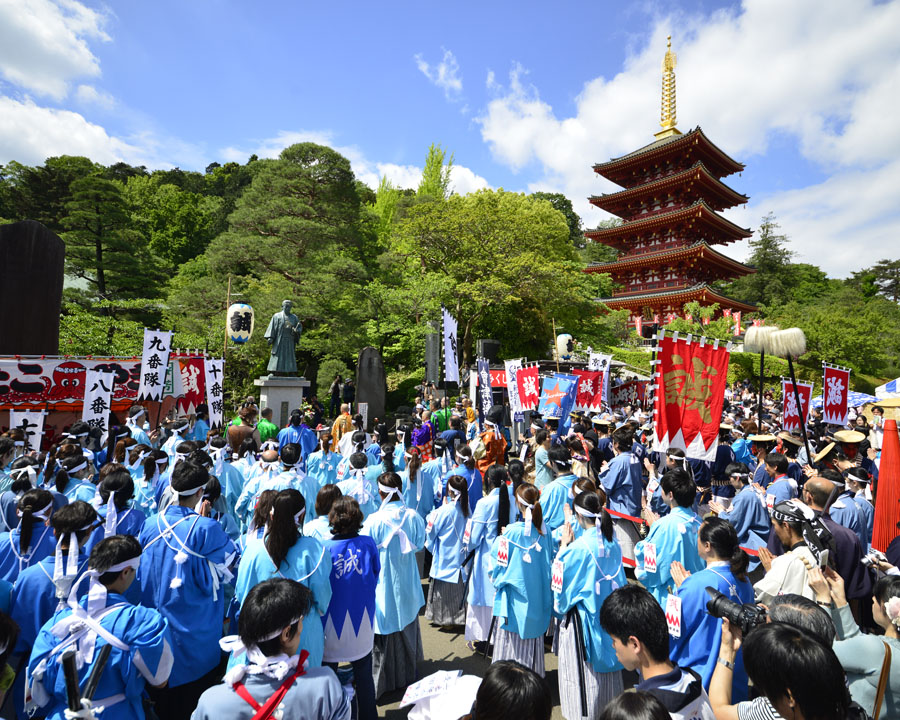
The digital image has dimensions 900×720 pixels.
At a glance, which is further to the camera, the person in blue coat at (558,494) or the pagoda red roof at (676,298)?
the pagoda red roof at (676,298)

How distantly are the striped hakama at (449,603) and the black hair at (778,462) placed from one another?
351cm

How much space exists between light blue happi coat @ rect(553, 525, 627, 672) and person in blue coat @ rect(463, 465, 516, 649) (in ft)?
3.69

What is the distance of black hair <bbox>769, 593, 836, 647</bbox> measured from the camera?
6.17 ft

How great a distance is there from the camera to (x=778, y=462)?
5203 millimetres

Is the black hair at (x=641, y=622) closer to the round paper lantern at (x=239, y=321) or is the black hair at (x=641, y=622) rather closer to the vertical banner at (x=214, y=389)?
the vertical banner at (x=214, y=389)

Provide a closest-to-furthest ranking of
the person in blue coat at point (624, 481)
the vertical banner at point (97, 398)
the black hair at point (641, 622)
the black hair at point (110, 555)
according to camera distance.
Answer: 1. the black hair at point (641, 622)
2. the black hair at point (110, 555)
3. the person in blue coat at point (624, 481)
4. the vertical banner at point (97, 398)

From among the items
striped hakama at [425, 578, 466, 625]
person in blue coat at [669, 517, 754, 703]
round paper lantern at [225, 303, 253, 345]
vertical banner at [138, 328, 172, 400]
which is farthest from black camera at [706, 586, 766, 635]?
round paper lantern at [225, 303, 253, 345]

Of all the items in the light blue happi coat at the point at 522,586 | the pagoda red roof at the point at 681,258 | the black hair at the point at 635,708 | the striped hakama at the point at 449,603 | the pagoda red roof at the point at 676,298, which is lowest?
the striped hakama at the point at 449,603

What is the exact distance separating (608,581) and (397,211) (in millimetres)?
25595

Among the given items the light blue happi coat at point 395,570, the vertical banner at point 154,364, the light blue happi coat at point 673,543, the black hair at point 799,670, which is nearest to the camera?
the black hair at point 799,670

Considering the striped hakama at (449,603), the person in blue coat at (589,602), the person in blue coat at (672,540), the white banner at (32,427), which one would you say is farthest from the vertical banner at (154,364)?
the person in blue coat at (672,540)

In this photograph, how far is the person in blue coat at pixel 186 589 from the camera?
2807 mm

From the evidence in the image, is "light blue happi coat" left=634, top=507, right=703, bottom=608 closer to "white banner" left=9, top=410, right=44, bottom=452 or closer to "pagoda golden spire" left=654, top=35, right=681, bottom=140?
"white banner" left=9, top=410, right=44, bottom=452

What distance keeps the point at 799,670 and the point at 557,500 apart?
339cm
